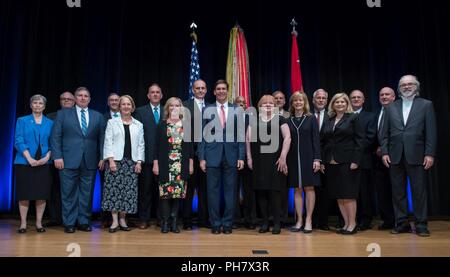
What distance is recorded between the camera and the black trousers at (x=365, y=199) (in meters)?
4.43

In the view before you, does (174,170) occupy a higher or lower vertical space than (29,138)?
lower

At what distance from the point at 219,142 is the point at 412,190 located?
2093 mm

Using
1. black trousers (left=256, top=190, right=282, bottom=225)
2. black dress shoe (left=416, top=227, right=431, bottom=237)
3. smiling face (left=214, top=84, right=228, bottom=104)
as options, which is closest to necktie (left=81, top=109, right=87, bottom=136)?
smiling face (left=214, top=84, right=228, bottom=104)

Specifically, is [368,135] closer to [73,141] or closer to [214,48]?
[214,48]

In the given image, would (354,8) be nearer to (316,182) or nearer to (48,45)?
(316,182)

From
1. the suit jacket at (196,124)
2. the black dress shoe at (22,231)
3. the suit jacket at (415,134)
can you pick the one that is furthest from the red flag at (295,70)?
the black dress shoe at (22,231)

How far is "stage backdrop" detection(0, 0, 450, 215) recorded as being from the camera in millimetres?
5605

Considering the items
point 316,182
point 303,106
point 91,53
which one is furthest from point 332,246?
point 91,53

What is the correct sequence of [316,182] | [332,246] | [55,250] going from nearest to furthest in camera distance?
[55,250] < [332,246] < [316,182]

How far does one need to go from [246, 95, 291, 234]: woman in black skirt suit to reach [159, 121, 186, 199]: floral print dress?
0.75 m

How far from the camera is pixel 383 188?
462 centimetres

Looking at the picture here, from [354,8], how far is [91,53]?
4022mm

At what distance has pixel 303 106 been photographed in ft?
13.5

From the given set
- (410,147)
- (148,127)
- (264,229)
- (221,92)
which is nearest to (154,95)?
(148,127)
